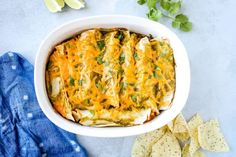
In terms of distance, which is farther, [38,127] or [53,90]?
[38,127]

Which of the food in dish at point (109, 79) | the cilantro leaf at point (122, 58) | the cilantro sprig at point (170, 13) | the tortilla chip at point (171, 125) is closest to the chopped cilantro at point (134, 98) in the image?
the food in dish at point (109, 79)

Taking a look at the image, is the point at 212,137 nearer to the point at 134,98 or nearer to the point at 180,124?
the point at 180,124

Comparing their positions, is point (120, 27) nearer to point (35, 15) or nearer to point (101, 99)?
point (101, 99)

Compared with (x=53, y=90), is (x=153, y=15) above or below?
above

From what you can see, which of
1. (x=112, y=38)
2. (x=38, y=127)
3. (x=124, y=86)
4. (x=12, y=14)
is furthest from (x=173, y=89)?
(x=12, y=14)

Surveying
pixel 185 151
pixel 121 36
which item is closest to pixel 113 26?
pixel 121 36

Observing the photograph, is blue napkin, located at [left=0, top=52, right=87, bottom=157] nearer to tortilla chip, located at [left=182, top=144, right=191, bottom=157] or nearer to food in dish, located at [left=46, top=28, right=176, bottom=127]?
food in dish, located at [left=46, top=28, right=176, bottom=127]
